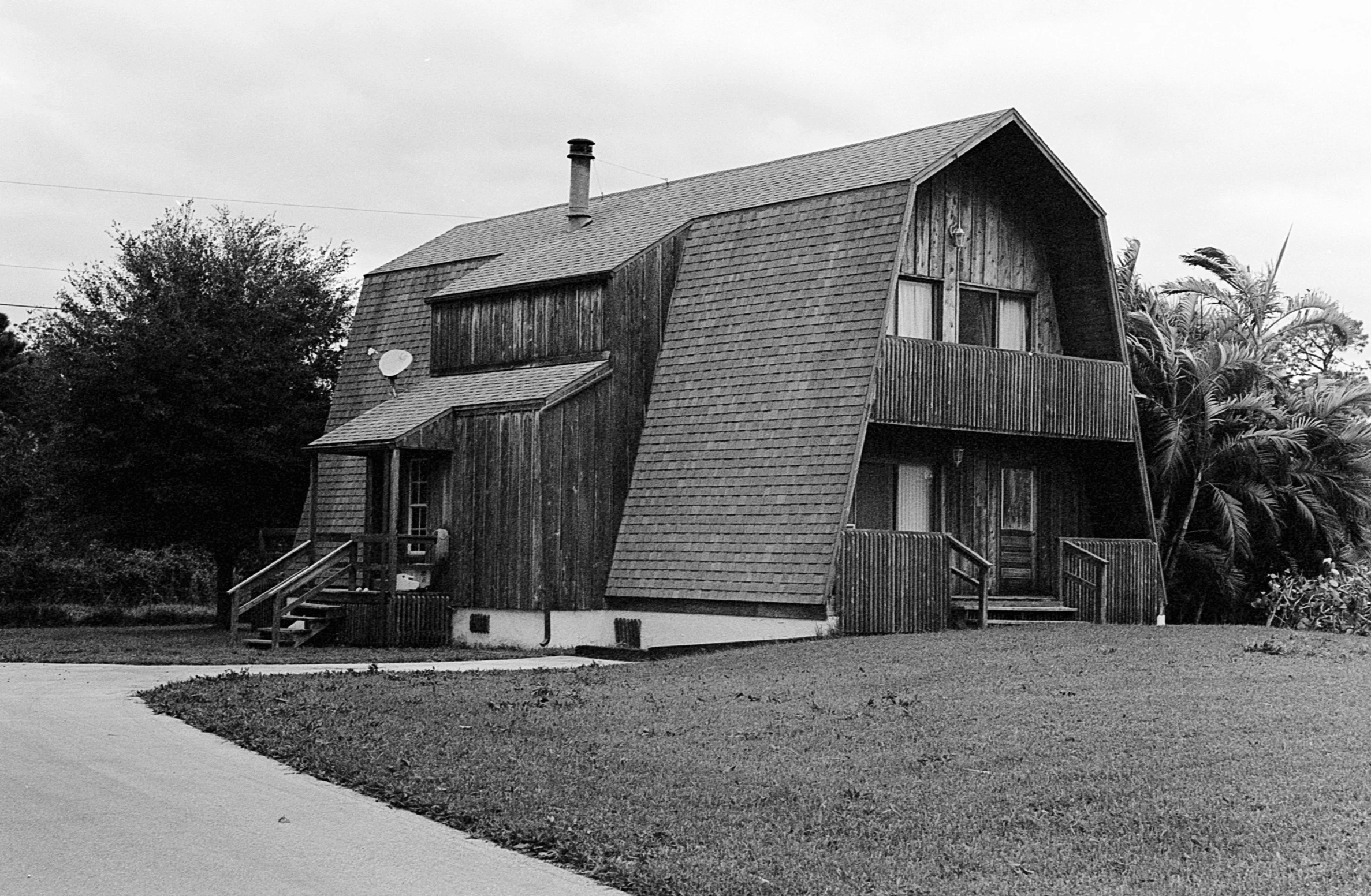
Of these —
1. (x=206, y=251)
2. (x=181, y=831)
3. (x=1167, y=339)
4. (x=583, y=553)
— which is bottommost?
(x=181, y=831)

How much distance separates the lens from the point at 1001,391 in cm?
2353

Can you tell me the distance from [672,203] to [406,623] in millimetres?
8505

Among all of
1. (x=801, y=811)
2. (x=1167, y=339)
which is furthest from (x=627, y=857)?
(x=1167, y=339)

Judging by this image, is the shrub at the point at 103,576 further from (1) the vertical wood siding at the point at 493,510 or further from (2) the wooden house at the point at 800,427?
(2) the wooden house at the point at 800,427

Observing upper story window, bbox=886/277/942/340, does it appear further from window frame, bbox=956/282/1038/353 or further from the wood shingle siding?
the wood shingle siding

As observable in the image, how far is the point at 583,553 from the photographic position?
24078 mm

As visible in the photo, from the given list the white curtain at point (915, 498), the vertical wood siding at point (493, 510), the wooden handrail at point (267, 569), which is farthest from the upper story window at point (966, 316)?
the wooden handrail at point (267, 569)

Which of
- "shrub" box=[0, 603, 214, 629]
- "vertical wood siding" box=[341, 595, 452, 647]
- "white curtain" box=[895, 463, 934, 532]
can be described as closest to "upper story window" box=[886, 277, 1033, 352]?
"white curtain" box=[895, 463, 934, 532]

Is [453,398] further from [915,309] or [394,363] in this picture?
[915,309]

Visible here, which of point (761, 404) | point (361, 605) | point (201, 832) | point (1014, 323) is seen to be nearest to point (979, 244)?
point (1014, 323)

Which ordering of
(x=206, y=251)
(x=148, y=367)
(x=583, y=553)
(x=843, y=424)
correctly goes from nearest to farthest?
(x=843, y=424), (x=583, y=553), (x=148, y=367), (x=206, y=251)

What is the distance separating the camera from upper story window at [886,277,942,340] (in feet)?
78.5

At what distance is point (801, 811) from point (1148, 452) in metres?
18.2

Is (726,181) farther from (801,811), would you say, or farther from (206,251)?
(801,811)
